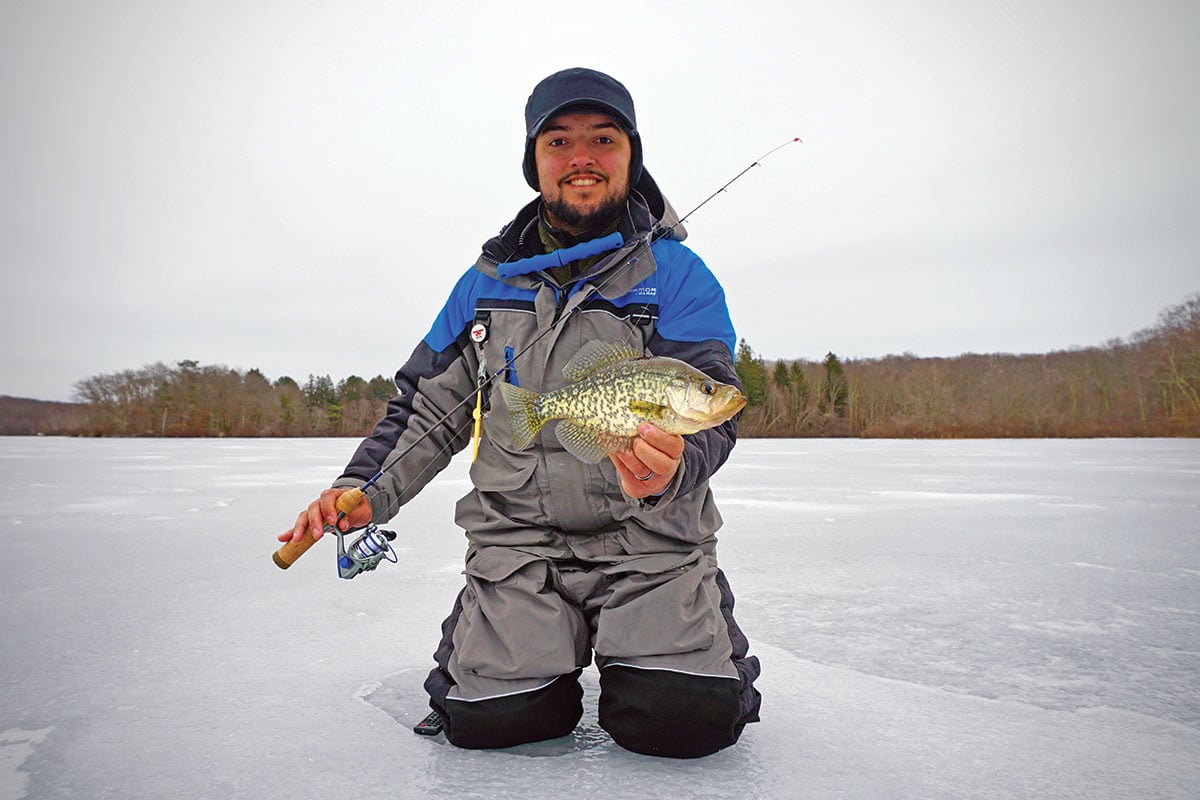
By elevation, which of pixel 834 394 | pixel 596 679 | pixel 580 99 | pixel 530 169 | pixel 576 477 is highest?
pixel 834 394

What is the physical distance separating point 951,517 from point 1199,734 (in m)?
5.12

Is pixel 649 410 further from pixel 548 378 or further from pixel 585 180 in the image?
pixel 585 180

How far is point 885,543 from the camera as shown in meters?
5.71

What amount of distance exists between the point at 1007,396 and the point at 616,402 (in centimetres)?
5868

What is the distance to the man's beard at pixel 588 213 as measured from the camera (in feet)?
9.32

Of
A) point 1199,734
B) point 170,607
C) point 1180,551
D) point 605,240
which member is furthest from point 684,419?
point 1180,551

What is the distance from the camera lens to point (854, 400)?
59500 millimetres

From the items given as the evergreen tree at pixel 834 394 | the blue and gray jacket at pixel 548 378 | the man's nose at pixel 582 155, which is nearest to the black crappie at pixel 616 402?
the blue and gray jacket at pixel 548 378

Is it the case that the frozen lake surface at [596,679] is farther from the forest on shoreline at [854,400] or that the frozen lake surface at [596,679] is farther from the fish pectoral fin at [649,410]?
the forest on shoreline at [854,400]

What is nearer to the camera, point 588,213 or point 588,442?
point 588,442

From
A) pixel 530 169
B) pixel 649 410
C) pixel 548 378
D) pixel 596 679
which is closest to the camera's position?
pixel 649 410

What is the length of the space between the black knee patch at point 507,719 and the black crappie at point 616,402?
0.77 meters

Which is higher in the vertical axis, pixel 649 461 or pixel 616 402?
pixel 616 402

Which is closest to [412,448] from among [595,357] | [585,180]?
[595,357]
